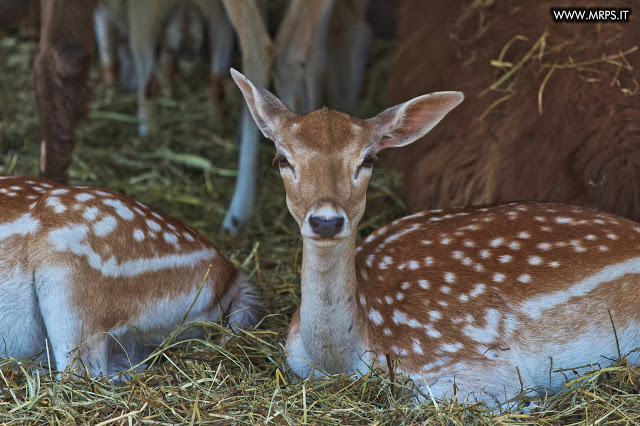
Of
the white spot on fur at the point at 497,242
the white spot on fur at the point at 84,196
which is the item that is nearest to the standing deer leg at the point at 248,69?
the white spot on fur at the point at 84,196

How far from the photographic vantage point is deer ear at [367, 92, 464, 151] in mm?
Result: 2836

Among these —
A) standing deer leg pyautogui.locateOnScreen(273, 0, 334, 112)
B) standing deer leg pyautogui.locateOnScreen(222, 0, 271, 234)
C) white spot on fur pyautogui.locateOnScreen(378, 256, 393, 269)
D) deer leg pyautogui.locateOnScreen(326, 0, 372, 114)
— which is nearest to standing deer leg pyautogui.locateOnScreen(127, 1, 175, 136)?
deer leg pyautogui.locateOnScreen(326, 0, 372, 114)

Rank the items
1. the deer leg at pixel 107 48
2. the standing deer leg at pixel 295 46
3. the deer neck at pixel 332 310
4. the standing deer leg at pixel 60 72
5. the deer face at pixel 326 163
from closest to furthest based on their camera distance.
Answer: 1. the deer face at pixel 326 163
2. the deer neck at pixel 332 310
3. the standing deer leg at pixel 60 72
4. the standing deer leg at pixel 295 46
5. the deer leg at pixel 107 48

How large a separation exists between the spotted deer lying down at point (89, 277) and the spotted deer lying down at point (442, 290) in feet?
1.66

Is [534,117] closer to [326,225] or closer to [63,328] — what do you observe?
[326,225]

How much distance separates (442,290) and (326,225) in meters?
0.64

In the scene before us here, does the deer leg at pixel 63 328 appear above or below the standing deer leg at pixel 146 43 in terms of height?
below

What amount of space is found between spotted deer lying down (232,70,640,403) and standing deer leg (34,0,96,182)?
62.0 inches

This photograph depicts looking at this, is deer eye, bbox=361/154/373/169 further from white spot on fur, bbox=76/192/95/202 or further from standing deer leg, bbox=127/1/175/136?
standing deer leg, bbox=127/1/175/136

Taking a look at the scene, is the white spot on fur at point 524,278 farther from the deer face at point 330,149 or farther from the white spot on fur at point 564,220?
the deer face at point 330,149

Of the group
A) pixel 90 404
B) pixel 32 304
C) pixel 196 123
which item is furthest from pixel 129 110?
pixel 90 404

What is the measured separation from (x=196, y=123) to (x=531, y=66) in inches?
125

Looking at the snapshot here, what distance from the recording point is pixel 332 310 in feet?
9.02

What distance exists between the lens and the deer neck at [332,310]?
107 inches
